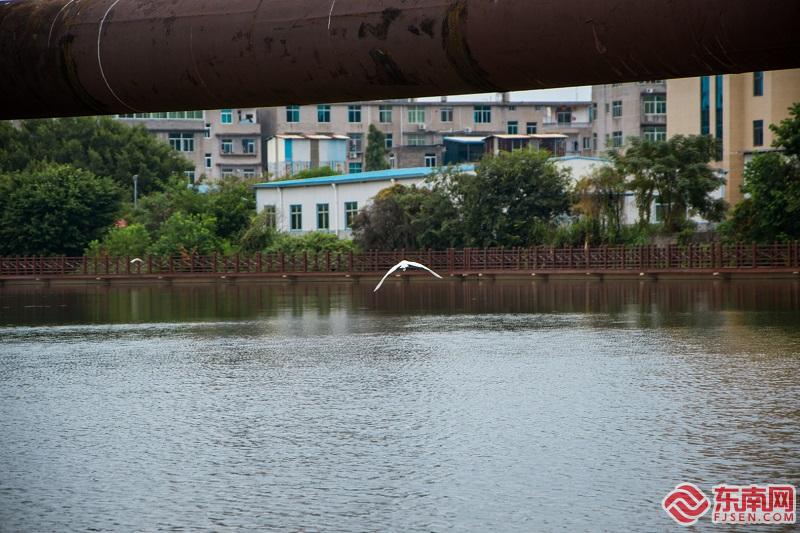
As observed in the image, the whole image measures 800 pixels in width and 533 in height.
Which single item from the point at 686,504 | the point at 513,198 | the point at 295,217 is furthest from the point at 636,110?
the point at 686,504

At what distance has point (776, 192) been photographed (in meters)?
48.6

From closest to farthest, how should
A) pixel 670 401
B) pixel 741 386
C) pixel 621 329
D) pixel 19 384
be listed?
pixel 670 401 < pixel 741 386 < pixel 19 384 < pixel 621 329

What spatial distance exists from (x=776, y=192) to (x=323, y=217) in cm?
2752

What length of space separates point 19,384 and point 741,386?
9.73 metres

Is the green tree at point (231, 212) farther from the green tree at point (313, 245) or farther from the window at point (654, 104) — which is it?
the window at point (654, 104)

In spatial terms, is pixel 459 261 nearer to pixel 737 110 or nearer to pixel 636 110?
pixel 737 110

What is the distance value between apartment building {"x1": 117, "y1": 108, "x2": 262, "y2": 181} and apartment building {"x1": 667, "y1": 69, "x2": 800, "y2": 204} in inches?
1520

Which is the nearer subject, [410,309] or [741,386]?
[741,386]

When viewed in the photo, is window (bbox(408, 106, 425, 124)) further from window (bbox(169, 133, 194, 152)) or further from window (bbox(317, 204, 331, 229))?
window (bbox(317, 204, 331, 229))

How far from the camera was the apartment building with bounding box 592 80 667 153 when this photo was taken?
84438 millimetres

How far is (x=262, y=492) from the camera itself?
9.85 m

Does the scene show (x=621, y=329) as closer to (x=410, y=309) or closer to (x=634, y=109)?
(x=410, y=309)

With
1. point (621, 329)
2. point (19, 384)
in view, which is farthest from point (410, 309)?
point (19, 384)

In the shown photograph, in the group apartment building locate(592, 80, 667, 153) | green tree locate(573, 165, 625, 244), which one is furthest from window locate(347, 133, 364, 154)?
green tree locate(573, 165, 625, 244)
